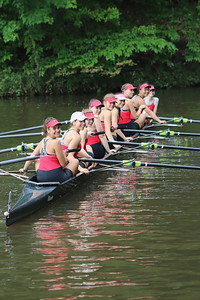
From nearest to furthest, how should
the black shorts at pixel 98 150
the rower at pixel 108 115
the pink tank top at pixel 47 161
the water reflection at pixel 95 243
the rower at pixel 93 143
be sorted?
1. the water reflection at pixel 95 243
2. the pink tank top at pixel 47 161
3. the rower at pixel 93 143
4. the black shorts at pixel 98 150
5. the rower at pixel 108 115

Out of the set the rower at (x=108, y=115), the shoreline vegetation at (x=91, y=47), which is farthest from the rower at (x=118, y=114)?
the shoreline vegetation at (x=91, y=47)

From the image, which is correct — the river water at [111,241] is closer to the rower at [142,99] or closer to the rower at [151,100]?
the rower at [142,99]

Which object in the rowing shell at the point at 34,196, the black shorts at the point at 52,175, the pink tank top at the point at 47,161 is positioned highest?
the pink tank top at the point at 47,161

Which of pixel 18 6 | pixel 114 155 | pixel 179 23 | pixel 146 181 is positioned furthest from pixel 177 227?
pixel 179 23

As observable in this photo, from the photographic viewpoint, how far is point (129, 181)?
11.1m

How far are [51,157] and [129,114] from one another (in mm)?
6357

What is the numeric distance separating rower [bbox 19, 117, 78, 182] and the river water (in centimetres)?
47

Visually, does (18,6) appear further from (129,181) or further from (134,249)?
(134,249)

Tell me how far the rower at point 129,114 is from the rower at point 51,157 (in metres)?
5.43

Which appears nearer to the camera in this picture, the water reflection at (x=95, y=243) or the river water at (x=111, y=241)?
the river water at (x=111, y=241)

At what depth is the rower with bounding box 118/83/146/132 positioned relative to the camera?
14.7m

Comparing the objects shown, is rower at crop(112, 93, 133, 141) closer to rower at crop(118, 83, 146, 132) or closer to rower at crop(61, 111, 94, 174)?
rower at crop(118, 83, 146, 132)

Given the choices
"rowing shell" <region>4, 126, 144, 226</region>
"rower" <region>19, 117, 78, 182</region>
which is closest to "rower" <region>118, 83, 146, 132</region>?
"rowing shell" <region>4, 126, 144, 226</region>

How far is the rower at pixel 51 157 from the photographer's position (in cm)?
903
